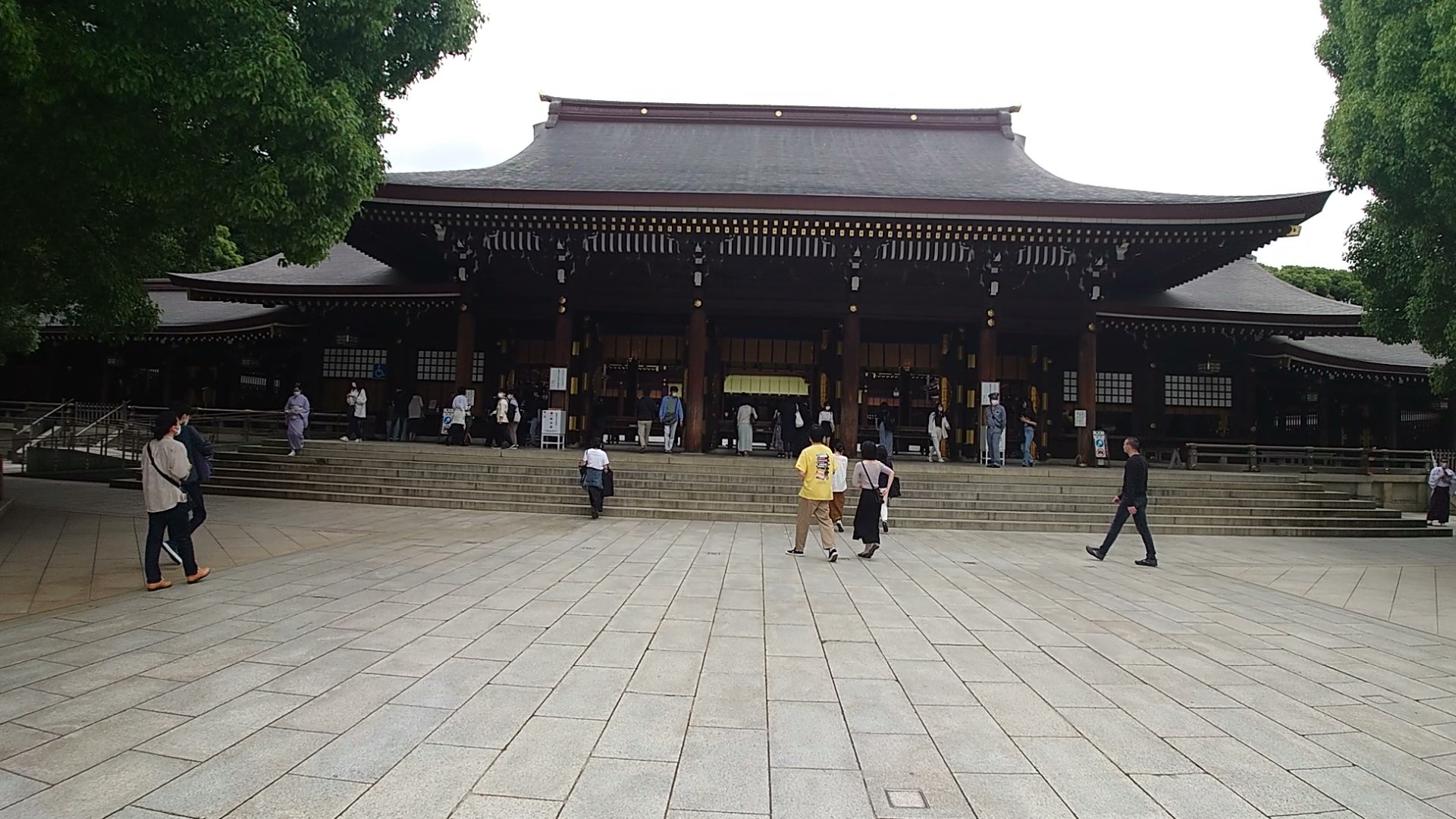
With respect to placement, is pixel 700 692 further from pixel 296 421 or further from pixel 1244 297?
pixel 1244 297

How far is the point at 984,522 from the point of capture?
1196 centimetres

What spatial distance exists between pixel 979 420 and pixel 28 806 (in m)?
15.8

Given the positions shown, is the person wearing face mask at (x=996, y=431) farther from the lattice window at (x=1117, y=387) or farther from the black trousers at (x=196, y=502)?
the black trousers at (x=196, y=502)

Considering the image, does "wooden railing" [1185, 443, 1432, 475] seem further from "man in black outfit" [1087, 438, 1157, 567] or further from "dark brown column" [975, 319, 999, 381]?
"man in black outfit" [1087, 438, 1157, 567]

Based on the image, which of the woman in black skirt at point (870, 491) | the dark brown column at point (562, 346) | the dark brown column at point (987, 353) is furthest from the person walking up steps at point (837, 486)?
the dark brown column at point (562, 346)

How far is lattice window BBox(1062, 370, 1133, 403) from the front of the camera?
18.1 meters

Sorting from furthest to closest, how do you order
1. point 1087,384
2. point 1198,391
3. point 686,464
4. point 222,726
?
point 1198,391 → point 1087,384 → point 686,464 → point 222,726

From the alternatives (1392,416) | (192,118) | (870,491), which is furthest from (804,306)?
(1392,416)

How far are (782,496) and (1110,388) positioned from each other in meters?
10.8

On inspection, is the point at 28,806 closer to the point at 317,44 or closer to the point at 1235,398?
the point at 317,44

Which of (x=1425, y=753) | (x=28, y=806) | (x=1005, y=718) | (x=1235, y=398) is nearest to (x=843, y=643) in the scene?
(x=1005, y=718)

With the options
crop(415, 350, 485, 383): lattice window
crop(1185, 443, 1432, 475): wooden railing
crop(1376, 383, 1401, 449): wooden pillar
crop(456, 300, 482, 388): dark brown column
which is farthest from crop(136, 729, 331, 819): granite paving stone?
crop(1376, 383, 1401, 449): wooden pillar

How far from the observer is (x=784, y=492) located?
42.1 feet

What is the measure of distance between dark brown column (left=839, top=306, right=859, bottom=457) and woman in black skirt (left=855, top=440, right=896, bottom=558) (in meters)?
7.11
